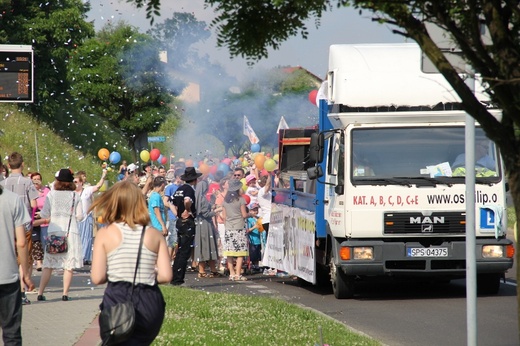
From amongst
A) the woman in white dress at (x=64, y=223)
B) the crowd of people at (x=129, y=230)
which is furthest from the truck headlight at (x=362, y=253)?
the woman in white dress at (x=64, y=223)

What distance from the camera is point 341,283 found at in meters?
15.3

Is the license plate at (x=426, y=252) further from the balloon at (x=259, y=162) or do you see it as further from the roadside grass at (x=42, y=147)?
the roadside grass at (x=42, y=147)

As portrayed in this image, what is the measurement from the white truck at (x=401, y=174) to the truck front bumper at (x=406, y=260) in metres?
0.01

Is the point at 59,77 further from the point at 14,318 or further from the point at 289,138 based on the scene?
the point at 14,318

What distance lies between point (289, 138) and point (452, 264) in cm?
622

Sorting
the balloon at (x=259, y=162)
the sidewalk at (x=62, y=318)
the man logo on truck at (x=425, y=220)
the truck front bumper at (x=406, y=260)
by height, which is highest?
the balloon at (x=259, y=162)

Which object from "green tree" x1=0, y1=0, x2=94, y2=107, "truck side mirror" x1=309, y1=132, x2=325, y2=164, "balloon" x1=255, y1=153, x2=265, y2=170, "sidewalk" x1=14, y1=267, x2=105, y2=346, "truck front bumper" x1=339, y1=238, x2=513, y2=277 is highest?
"green tree" x1=0, y1=0, x2=94, y2=107

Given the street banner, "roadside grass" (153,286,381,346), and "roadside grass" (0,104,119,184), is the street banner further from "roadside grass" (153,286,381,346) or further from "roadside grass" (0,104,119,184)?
"roadside grass" (0,104,119,184)

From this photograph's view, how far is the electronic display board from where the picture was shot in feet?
58.4

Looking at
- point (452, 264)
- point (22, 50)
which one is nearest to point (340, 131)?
point (452, 264)

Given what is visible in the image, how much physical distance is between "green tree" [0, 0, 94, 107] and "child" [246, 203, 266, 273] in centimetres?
2919

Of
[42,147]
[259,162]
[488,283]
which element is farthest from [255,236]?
[42,147]

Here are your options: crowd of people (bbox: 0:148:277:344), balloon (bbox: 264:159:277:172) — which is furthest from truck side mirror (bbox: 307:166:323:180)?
balloon (bbox: 264:159:277:172)

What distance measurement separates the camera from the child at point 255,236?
20.5 m
